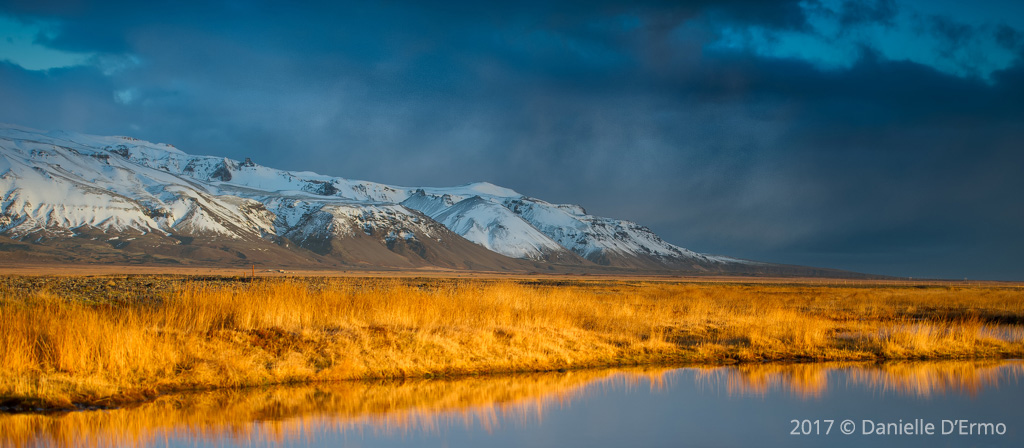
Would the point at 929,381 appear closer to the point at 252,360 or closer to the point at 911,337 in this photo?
the point at 911,337

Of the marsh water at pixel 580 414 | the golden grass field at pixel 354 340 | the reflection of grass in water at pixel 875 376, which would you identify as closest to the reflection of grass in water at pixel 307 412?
the marsh water at pixel 580 414

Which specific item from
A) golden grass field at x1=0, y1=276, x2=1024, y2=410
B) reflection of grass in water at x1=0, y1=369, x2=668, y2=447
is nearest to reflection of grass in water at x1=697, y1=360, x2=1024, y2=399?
golden grass field at x1=0, y1=276, x2=1024, y2=410

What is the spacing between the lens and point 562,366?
20625 mm

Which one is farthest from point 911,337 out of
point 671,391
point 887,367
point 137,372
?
point 137,372

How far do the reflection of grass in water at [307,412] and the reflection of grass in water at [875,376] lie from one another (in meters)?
2.24

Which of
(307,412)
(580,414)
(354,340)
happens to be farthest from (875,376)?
(307,412)

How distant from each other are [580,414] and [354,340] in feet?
23.2

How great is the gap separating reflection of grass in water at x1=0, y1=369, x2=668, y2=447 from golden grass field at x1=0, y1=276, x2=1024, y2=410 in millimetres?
831

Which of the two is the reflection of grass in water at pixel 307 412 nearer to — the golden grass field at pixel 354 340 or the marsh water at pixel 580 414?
the marsh water at pixel 580 414

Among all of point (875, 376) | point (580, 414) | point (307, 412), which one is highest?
point (875, 376)

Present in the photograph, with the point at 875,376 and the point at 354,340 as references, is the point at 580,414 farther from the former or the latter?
the point at 875,376

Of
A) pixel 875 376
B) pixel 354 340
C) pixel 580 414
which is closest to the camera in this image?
pixel 580 414

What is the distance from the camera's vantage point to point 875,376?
62.8 feet

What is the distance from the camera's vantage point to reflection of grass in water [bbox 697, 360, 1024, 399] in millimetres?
17250
